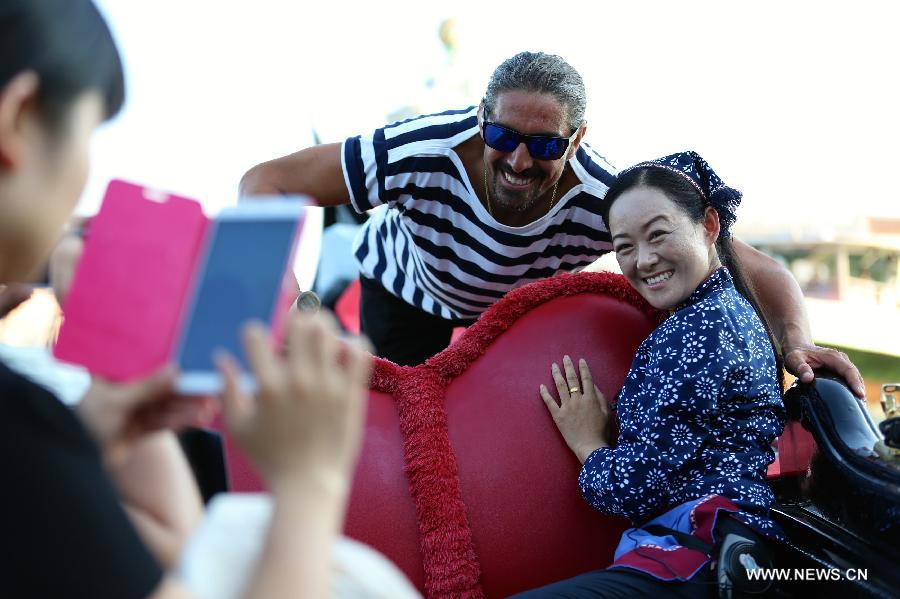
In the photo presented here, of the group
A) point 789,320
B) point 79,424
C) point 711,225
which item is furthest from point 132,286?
point 789,320

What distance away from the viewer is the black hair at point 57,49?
1.95 ft

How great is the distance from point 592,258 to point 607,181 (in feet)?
0.74

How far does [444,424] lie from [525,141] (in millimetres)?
720

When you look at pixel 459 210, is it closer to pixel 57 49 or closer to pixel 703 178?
pixel 703 178

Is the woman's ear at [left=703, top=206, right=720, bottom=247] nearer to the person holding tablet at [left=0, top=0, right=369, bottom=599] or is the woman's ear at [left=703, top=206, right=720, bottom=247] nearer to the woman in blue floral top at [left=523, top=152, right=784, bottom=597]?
the woman in blue floral top at [left=523, top=152, right=784, bottom=597]

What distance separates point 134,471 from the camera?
82 cm

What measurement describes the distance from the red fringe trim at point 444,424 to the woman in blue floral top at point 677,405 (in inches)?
4.8

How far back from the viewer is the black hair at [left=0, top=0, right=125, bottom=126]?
0.60m

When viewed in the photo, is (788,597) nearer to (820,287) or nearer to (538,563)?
(538,563)

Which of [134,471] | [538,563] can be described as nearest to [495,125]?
[538,563]

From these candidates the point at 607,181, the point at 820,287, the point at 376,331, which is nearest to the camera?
the point at 607,181

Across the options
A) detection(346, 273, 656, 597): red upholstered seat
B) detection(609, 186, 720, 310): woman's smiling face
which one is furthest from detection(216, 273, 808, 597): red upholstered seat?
detection(609, 186, 720, 310): woman's smiling face

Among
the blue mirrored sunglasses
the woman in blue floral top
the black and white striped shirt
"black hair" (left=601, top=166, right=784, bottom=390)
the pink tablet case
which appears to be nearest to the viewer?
the pink tablet case

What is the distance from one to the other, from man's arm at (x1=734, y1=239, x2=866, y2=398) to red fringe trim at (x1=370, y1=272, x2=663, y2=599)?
0.25 m
